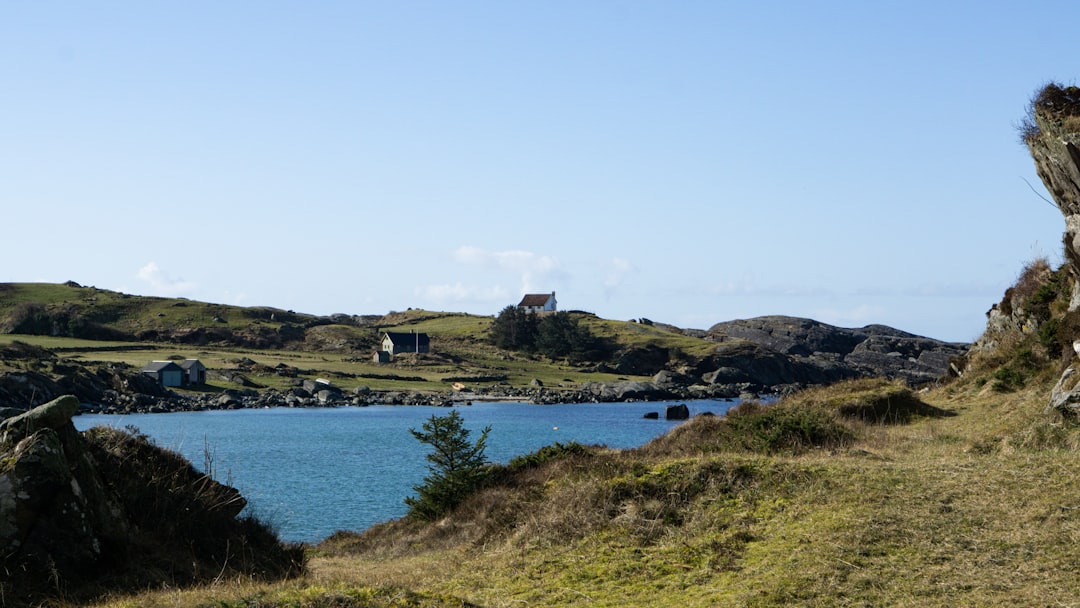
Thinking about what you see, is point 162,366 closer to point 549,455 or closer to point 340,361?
point 340,361

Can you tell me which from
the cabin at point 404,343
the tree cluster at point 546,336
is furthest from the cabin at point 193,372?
the tree cluster at point 546,336

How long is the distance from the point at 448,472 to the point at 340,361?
454 ft

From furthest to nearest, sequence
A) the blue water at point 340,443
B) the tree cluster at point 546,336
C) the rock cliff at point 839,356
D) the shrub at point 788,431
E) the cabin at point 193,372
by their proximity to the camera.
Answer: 1. the tree cluster at point 546,336
2. the rock cliff at point 839,356
3. the cabin at point 193,372
4. the blue water at point 340,443
5. the shrub at point 788,431

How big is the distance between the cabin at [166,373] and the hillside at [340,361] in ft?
7.38

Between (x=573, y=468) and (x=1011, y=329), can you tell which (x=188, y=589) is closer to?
(x=573, y=468)

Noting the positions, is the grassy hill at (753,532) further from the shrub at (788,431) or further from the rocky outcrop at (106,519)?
the rocky outcrop at (106,519)

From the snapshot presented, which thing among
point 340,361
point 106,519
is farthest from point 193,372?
point 106,519

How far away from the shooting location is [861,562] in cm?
1266

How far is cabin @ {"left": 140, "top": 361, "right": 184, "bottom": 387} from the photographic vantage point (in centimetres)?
12212

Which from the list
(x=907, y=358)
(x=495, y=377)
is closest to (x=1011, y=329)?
(x=495, y=377)

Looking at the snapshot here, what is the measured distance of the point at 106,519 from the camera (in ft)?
44.2

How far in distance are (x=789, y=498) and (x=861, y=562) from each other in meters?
3.60

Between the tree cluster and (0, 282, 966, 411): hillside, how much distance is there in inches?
74.3

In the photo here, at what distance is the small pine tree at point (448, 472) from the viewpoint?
23.5 metres
